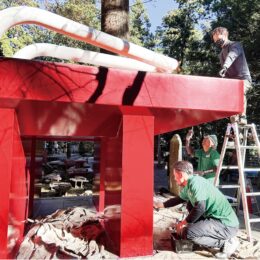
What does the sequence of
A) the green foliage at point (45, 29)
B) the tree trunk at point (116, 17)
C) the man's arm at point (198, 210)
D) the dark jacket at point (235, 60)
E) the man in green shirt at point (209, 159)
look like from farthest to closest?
the green foliage at point (45, 29) < the tree trunk at point (116, 17) < the man in green shirt at point (209, 159) < the dark jacket at point (235, 60) < the man's arm at point (198, 210)

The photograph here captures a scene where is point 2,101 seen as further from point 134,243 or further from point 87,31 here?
point 134,243

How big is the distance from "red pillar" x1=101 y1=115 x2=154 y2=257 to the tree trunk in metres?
3.10

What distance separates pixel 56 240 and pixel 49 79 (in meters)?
2.13

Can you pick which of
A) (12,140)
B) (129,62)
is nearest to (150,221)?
(12,140)

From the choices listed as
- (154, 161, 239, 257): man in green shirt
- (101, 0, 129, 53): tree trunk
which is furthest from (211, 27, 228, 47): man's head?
(154, 161, 239, 257): man in green shirt

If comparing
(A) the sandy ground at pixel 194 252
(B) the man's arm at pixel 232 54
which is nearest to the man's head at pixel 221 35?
(B) the man's arm at pixel 232 54

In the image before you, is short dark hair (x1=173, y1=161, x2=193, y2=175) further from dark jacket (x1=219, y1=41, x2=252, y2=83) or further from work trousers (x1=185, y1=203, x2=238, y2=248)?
dark jacket (x1=219, y1=41, x2=252, y2=83)

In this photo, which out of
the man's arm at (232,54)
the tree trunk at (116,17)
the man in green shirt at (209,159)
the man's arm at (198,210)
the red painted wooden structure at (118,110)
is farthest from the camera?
the tree trunk at (116,17)

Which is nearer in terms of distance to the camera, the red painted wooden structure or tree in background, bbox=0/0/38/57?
the red painted wooden structure

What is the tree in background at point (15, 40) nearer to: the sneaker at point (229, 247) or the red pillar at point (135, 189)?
the red pillar at point (135, 189)

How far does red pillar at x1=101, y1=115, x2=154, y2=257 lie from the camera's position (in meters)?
4.10

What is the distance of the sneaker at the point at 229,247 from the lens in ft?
13.4

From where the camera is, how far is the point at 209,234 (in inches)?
165

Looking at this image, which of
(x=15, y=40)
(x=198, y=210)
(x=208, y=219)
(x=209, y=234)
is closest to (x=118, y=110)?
(x=198, y=210)
